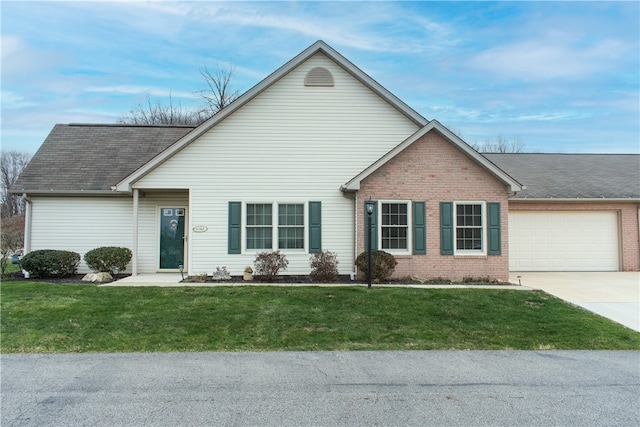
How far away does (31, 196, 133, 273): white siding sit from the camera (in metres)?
14.4

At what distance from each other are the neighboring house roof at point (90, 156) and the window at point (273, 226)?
15.8 ft

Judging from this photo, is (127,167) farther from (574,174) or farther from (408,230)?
(574,174)

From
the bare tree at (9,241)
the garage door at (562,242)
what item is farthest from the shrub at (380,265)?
the bare tree at (9,241)

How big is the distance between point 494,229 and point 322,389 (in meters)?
9.77

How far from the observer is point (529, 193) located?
53.1 ft

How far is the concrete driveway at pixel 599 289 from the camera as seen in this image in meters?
9.41

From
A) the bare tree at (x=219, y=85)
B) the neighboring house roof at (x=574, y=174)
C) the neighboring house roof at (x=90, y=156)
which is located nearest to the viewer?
the neighboring house roof at (x=90, y=156)

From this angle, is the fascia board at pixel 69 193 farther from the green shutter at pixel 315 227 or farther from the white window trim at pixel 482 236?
the white window trim at pixel 482 236

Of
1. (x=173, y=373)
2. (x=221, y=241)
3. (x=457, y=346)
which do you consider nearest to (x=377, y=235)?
(x=221, y=241)

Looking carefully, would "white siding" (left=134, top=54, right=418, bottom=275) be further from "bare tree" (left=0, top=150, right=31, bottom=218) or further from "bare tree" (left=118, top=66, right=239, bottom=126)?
"bare tree" (left=0, top=150, right=31, bottom=218)

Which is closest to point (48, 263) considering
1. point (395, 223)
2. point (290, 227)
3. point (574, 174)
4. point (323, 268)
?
point (290, 227)

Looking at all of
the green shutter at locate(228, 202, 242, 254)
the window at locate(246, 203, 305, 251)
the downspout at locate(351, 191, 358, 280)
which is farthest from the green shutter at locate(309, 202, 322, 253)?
the green shutter at locate(228, 202, 242, 254)

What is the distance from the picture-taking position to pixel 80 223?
14.5 metres

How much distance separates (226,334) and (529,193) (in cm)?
1311
